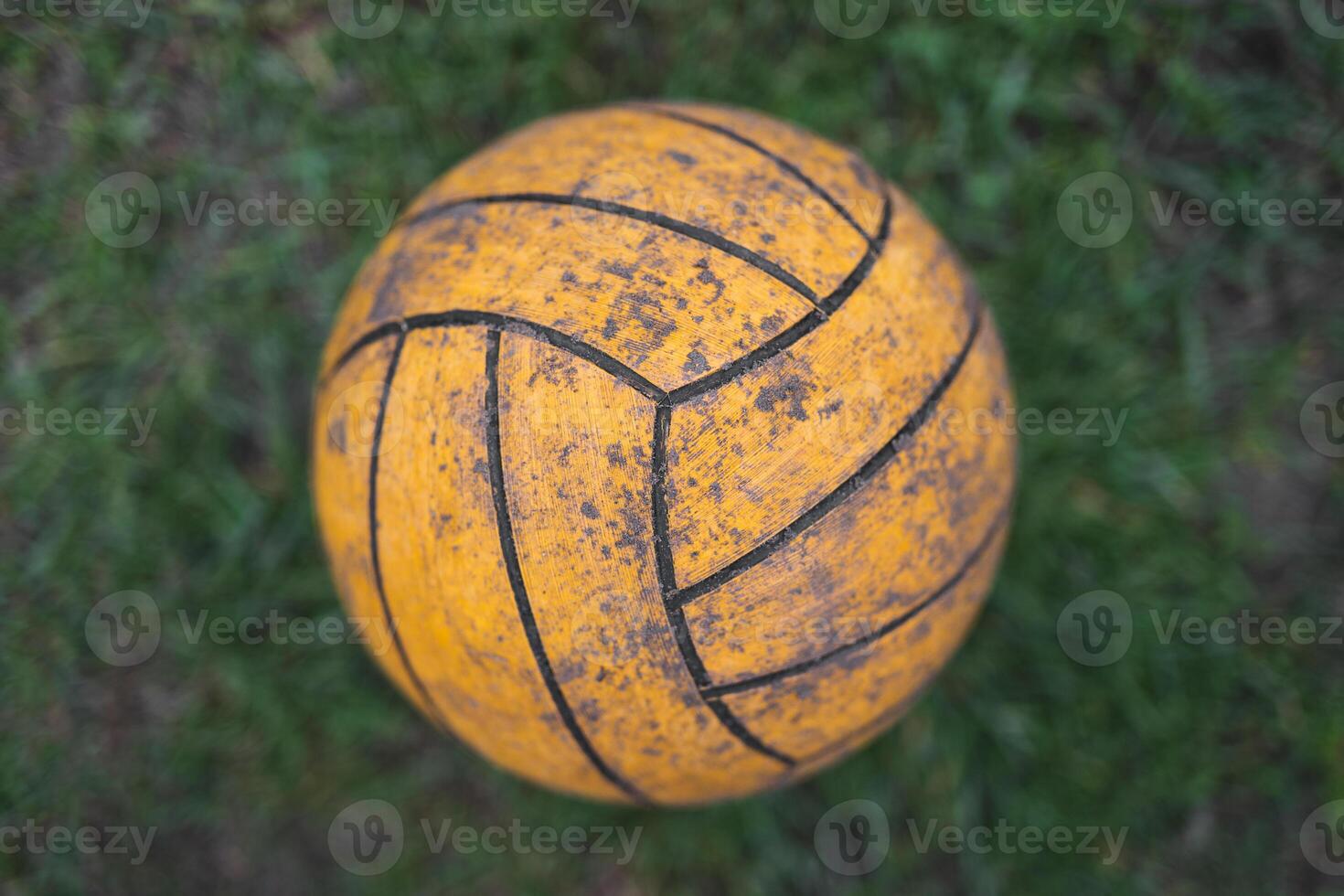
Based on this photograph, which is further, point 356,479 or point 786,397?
point 356,479

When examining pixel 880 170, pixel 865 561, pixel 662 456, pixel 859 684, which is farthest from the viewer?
pixel 880 170

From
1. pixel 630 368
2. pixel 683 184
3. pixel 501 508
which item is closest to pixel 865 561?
pixel 630 368

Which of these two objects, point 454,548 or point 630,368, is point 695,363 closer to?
point 630,368

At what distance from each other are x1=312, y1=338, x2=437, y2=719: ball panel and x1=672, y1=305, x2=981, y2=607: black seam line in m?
0.63

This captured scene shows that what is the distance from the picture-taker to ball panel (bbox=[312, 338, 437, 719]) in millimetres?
1699

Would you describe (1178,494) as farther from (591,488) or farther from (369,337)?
(369,337)

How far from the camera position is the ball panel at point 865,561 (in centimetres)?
154

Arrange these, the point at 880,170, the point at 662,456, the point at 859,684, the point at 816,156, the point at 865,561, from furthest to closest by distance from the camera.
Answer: the point at 880,170
the point at 816,156
the point at 859,684
the point at 865,561
the point at 662,456

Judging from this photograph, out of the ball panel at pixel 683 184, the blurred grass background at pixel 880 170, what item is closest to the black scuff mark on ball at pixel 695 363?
the ball panel at pixel 683 184

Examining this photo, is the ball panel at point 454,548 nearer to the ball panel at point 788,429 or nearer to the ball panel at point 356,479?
the ball panel at point 356,479

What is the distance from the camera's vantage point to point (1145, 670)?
2.75m

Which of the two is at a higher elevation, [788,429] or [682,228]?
[682,228]

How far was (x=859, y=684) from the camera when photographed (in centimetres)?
171

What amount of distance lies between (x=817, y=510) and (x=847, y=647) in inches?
11.0
